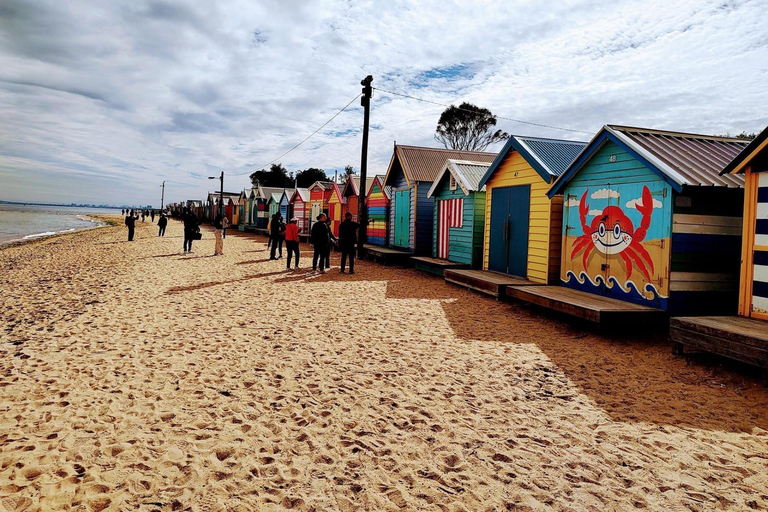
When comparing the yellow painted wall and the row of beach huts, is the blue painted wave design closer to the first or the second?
A: the row of beach huts

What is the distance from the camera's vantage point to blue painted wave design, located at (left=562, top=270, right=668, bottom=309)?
770cm

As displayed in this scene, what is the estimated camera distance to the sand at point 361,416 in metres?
3.27

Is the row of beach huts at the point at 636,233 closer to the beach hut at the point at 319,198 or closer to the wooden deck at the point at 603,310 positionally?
the wooden deck at the point at 603,310

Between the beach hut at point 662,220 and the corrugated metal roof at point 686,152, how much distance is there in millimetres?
23

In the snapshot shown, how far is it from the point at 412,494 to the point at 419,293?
846 cm

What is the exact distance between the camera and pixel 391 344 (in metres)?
6.96

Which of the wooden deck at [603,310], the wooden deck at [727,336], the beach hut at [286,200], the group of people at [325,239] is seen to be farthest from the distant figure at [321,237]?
the beach hut at [286,200]

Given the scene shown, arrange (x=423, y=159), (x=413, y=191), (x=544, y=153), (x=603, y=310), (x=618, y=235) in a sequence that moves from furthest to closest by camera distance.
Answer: (x=423, y=159)
(x=413, y=191)
(x=544, y=153)
(x=618, y=235)
(x=603, y=310)

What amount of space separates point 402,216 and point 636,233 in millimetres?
11967

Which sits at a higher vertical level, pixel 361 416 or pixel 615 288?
pixel 615 288

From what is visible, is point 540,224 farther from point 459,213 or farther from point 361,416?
point 361,416

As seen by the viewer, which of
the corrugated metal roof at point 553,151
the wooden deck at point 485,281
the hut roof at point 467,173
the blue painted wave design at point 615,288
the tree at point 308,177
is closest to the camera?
the blue painted wave design at point 615,288

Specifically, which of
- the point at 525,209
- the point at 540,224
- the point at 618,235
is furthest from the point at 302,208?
the point at 618,235

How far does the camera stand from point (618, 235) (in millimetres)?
8523
